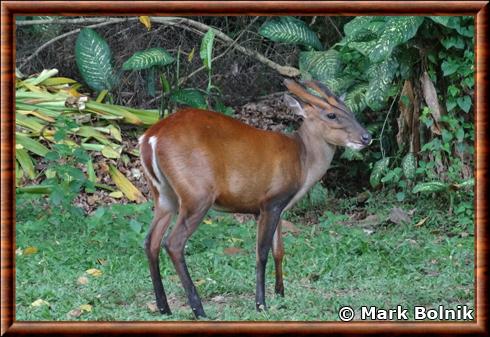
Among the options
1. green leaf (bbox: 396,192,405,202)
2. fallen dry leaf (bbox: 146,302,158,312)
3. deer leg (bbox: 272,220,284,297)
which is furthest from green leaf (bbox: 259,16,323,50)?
fallen dry leaf (bbox: 146,302,158,312)

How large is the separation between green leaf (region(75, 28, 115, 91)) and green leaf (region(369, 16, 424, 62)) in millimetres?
2968

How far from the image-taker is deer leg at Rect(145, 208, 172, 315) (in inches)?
248

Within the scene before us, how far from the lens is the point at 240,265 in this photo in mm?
7398

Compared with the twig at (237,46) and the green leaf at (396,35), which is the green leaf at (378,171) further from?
the twig at (237,46)

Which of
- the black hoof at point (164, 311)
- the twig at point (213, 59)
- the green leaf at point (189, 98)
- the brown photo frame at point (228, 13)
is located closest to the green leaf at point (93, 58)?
the twig at point (213, 59)

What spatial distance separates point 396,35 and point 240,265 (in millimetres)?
2349

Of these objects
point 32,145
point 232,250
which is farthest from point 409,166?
point 32,145

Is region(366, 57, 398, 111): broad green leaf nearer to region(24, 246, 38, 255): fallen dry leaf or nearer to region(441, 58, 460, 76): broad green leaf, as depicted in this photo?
region(441, 58, 460, 76): broad green leaf

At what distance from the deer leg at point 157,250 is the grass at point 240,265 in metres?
0.09

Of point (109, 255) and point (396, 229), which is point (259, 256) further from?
point (396, 229)

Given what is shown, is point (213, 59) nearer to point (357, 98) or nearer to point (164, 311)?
point (357, 98)

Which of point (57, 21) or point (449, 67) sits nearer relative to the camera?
point (449, 67)

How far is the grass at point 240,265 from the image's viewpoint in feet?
21.3

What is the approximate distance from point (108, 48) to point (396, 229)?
3458 millimetres
